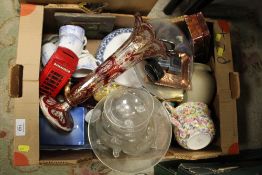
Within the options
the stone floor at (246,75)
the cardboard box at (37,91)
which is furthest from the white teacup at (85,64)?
the stone floor at (246,75)

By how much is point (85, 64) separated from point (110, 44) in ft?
0.39

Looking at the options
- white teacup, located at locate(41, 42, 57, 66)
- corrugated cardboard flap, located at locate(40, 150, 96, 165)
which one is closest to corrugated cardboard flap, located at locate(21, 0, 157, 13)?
white teacup, located at locate(41, 42, 57, 66)

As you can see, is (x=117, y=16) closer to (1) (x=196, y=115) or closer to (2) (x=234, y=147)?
(1) (x=196, y=115)

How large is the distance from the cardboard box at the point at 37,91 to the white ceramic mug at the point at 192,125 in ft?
0.11

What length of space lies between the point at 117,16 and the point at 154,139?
0.44 meters

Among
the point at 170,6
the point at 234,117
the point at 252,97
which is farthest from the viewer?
the point at 252,97

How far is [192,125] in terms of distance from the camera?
1.16m

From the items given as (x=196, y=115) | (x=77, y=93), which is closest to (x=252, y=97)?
(x=196, y=115)

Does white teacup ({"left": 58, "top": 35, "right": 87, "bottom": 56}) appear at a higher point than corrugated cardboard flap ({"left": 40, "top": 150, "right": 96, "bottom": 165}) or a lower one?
higher

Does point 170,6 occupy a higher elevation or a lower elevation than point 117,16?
higher

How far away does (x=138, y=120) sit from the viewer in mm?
1076

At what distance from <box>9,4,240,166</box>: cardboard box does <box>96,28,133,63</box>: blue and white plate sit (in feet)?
0.16

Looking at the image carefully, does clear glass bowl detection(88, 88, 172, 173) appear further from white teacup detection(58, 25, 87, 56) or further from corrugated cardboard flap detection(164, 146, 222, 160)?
white teacup detection(58, 25, 87, 56)

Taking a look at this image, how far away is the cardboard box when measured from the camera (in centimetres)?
102
